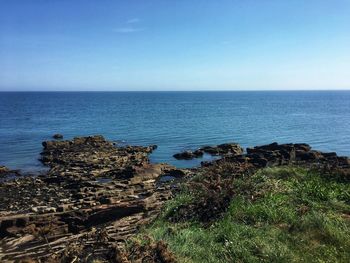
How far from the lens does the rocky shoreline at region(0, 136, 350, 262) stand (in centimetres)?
1346

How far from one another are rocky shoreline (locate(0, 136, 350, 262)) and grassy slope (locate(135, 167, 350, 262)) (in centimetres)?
196

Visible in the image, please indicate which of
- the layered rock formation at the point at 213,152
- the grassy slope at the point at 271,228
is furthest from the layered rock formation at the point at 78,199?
the layered rock formation at the point at 213,152

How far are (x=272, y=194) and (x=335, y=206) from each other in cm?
213

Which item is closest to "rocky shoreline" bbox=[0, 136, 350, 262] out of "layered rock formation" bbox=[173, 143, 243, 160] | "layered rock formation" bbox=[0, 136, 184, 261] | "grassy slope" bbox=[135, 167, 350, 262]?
"layered rock formation" bbox=[0, 136, 184, 261]

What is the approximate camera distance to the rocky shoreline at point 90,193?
13.5 meters

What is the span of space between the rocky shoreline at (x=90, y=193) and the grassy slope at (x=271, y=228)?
6.43 ft

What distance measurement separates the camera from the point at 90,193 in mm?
23906

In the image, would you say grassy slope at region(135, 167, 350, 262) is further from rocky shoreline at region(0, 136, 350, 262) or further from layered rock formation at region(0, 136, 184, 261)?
layered rock formation at region(0, 136, 184, 261)

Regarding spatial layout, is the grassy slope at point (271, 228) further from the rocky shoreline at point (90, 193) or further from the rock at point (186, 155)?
the rock at point (186, 155)

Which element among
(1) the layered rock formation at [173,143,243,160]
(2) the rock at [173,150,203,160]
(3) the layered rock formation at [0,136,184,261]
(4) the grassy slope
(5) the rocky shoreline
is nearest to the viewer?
(4) the grassy slope

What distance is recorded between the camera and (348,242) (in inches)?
388

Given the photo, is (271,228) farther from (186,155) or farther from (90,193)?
(186,155)

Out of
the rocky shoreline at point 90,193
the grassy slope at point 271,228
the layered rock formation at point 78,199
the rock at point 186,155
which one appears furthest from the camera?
the rock at point 186,155

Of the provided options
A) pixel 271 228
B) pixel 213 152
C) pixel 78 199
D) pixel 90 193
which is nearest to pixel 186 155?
pixel 213 152
